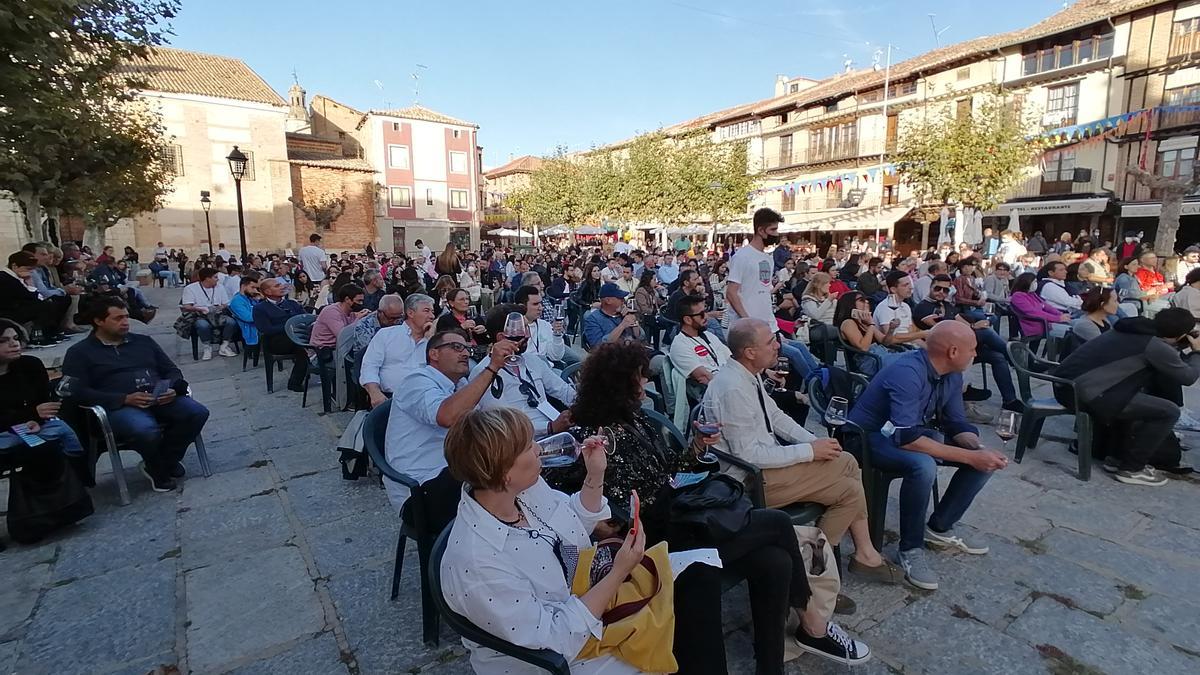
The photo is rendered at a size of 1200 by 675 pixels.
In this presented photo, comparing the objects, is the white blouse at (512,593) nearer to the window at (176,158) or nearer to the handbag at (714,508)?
the handbag at (714,508)

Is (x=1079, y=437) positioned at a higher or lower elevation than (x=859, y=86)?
lower

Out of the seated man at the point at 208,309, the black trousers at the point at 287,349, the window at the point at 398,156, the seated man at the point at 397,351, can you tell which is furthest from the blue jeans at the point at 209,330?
the window at the point at 398,156

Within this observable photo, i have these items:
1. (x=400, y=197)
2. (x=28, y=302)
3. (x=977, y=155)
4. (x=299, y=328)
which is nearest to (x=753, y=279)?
(x=299, y=328)

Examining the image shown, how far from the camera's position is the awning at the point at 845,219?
1118 inches

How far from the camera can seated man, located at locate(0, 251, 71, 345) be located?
6.43 m

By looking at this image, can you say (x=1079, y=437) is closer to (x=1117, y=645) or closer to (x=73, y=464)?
(x=1117, y=645)

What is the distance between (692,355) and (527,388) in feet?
4.17

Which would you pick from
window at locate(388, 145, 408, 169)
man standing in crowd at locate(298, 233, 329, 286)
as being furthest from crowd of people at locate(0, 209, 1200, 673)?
window at locate(388, 145, 408, 169)

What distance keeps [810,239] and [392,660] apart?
34.3 meters

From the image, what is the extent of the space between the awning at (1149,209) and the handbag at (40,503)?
27034 millimetres

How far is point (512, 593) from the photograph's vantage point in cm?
149

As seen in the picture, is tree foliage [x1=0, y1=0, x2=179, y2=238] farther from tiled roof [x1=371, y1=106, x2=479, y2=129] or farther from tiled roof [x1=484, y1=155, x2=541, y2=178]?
tiled roof [x1=484, y1=155, x2=541, y2=178]

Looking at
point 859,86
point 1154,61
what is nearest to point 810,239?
point 859,86

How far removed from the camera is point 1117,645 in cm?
237
